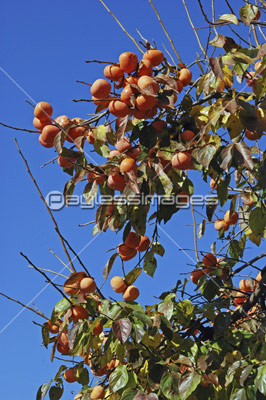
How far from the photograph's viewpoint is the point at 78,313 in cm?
163

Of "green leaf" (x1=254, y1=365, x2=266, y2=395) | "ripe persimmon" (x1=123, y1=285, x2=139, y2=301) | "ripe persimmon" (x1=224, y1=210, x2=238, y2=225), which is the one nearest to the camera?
"green leaf" (x1=254, y1=365, x2=266, y2=395)

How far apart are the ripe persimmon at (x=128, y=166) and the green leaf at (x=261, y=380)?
641 millimetres

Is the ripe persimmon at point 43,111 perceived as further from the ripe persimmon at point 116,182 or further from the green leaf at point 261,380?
the green leaf at point 261,380

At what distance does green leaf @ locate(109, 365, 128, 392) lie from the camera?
1.53 metres

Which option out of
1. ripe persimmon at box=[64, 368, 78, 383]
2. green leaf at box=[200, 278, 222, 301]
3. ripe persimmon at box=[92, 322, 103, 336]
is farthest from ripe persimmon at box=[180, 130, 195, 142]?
ripe persimmon at box=[64, 368, 78, 383]

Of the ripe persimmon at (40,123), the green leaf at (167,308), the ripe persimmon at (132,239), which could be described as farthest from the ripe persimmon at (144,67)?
the green leaf at (167,308)

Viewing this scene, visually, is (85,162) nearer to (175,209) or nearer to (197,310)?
(175,209)

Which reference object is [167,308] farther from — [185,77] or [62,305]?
[185,77]

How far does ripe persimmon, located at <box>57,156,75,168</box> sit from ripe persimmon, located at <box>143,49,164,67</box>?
0.37m

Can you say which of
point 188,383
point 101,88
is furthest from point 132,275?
point 101,88

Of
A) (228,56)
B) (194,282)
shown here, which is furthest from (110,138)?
(194,282)

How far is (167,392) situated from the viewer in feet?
4.81

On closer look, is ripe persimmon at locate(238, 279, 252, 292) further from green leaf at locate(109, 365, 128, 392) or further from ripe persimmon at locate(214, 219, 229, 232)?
green leaf at locate(109, 365, 128, 392)

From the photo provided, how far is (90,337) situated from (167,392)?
0.28 m
